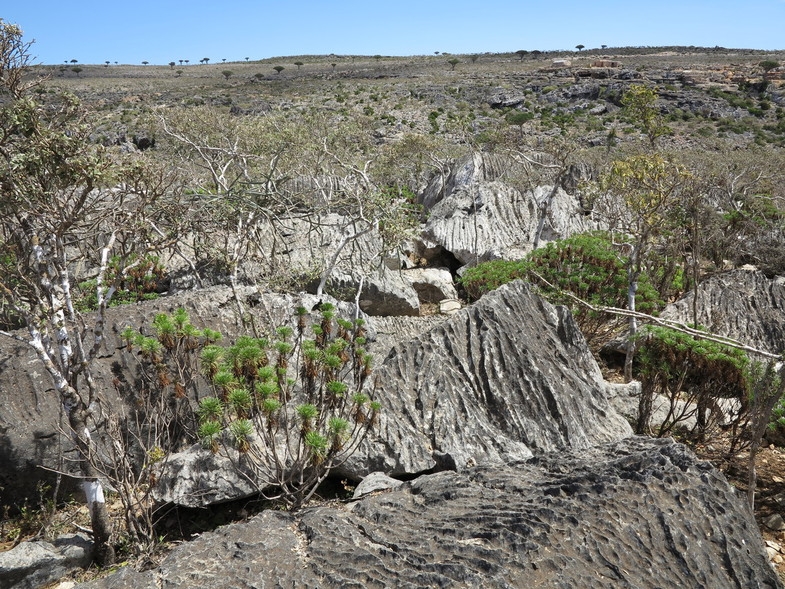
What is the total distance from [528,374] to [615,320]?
398cm

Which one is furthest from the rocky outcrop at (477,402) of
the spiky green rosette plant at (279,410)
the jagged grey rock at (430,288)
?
the jagged grey rock at (430,288)

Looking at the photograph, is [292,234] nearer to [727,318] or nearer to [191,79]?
[727,318]

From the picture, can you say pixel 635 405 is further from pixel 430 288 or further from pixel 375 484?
pixel 430 288

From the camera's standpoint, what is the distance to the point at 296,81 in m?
69.2

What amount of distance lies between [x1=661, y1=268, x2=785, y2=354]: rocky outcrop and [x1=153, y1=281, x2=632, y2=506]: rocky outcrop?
2809 mm

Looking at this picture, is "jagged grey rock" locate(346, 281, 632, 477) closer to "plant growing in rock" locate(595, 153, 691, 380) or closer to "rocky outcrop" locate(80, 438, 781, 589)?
"plant growing in rock" locate(595, 153, 691, 380)

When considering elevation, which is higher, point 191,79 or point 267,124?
point 191,79

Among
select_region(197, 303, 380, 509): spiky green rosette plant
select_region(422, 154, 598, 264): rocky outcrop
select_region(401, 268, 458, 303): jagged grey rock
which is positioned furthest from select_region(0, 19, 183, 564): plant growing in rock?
select_region(422, 154, 598, 264): rocky outcrop

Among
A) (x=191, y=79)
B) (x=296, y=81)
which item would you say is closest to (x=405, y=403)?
(x=296, y=81)

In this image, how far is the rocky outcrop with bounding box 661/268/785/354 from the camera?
304 inches

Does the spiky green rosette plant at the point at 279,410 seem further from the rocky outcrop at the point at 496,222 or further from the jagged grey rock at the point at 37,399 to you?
the rocky outcrop at the point at 496,222

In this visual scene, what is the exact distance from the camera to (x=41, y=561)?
4332mm

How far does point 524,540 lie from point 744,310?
22.2ft

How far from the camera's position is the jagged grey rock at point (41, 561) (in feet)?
13.8
